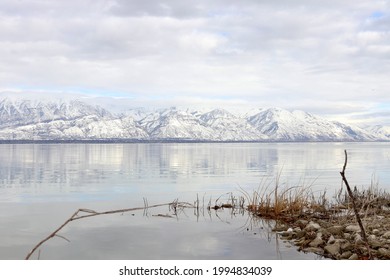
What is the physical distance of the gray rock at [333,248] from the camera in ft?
40.0

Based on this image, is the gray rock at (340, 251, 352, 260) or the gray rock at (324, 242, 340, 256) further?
the gray rock at (324, 242, 340, 256)


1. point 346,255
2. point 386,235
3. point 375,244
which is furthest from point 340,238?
point 346,255

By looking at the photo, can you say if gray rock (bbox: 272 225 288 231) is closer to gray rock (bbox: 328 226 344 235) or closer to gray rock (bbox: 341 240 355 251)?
gray rock (bbox: 328 226 344 235)

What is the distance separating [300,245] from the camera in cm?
1387

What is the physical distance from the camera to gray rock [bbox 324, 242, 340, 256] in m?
12.2

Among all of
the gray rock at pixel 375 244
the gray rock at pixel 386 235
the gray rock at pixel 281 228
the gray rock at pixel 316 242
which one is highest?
the gray rock at pixel 386 235

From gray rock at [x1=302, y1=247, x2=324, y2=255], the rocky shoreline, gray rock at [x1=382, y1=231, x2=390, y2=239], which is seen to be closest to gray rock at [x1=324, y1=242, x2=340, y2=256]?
the rocky shoreline

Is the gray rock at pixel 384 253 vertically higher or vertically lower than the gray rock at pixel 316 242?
higher

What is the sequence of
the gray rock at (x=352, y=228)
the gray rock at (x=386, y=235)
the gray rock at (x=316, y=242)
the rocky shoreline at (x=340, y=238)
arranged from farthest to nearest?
the gray rock at (x=352, y=228), the gray rock at (x=316, y=242), the gray rock at (x=386, y=235), the rocky shoreline at (x=340, y=238)

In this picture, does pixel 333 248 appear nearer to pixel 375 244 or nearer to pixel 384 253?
pixel 375 244

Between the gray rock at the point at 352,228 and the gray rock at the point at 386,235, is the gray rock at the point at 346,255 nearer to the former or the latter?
the gray rock at the point at 386,235

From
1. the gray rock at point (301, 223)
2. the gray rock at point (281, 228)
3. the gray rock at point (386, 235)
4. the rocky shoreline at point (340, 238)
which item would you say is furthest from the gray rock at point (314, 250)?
the gray rock at point (301, 223)

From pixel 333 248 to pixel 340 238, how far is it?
131cm
